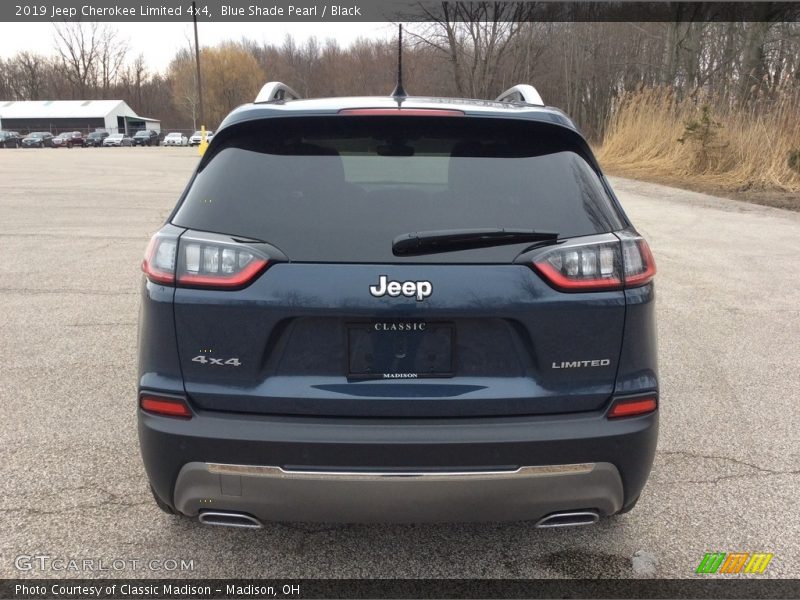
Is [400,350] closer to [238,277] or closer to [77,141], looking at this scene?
[238,277]

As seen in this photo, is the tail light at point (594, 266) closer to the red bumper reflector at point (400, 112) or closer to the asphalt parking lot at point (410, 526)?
the red bumper reflector at point (400, 112)

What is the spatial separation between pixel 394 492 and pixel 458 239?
33.7 inches

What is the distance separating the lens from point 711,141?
52.9 feet

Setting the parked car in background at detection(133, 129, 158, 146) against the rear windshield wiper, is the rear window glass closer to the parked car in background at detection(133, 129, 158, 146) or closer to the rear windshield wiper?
the rear windshield wiper

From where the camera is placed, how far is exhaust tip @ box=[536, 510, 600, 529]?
6.91 ft

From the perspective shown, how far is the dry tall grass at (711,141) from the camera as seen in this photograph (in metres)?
14.1

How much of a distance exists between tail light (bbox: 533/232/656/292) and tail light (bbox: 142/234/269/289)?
3.06 feet

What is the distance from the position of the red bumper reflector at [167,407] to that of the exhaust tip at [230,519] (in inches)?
14.7

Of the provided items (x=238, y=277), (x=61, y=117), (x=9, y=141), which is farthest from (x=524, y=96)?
(x=61, y=117)

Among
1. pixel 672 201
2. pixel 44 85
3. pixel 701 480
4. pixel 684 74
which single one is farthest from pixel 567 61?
pixel 44 85

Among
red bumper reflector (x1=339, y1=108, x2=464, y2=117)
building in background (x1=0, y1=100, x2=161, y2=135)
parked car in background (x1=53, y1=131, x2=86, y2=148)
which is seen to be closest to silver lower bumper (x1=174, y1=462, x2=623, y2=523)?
red bumper reflector (x1=339, y1=108, x2=464, y2=117)

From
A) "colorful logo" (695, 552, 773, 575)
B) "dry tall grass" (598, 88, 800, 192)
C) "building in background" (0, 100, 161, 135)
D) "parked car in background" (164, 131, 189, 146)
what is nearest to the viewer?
"colorful logo" (695, 552, 773, 575)

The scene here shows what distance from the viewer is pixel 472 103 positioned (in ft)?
8.09

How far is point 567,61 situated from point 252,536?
45304 mm
